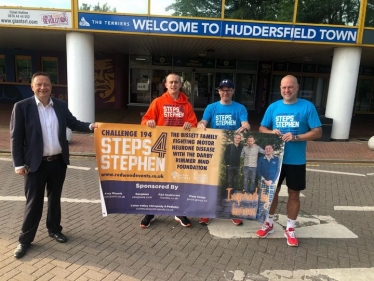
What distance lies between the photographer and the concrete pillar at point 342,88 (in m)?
10.3

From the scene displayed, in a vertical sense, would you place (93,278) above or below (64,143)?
below

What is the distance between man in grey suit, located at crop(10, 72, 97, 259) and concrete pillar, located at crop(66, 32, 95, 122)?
6819mm

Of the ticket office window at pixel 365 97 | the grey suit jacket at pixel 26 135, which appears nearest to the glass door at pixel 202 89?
the ticket office window at pixel 365 97

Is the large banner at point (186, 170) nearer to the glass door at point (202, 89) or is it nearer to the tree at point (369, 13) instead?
the tree at point (369, 13)

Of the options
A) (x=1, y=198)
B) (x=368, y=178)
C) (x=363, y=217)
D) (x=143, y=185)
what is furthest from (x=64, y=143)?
(x=368, y=178)

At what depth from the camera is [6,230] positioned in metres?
3.79

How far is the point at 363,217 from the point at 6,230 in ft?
15.9

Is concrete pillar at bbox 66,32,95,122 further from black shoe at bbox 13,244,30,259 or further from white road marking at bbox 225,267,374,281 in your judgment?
white road marking at bbox 225,267,374,281

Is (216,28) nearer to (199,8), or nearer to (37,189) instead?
(199,8)

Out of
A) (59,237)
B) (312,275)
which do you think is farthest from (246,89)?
(59,237)

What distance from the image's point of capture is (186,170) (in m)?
3.76

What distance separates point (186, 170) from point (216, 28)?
7.11 m

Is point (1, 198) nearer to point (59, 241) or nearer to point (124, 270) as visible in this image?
point (59, 241)

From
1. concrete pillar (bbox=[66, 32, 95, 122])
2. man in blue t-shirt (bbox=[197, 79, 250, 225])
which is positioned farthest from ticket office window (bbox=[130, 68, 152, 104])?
man in blue t-shirt (bbox=[197, 79, 250, 225])
